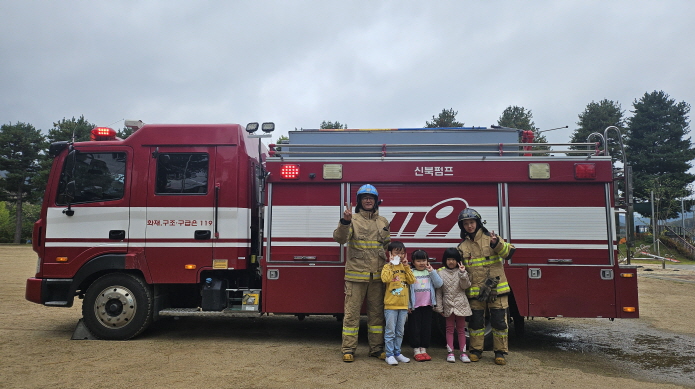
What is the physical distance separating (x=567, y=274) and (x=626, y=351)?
5.69 ft

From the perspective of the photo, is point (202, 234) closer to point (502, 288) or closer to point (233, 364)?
point (233, 364)

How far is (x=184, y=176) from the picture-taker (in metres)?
6.50

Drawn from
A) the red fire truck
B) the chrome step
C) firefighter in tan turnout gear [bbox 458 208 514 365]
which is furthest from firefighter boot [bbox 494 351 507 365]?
the chrome step

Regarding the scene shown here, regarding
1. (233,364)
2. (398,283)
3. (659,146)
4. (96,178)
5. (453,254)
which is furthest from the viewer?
(659,146)

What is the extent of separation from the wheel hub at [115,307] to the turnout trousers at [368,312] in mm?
3202

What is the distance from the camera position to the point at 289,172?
634 cm

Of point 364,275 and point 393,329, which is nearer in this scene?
point 393,329

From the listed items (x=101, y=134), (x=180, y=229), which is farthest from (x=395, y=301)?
(x=101, y=134)

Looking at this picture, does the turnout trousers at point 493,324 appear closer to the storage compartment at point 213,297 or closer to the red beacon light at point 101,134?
the storage compartment at point 213,297

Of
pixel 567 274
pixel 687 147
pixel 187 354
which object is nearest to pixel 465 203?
pixel 567 274

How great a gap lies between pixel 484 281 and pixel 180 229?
4.33 meters

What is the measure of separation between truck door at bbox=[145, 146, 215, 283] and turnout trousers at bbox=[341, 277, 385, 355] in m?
2.24

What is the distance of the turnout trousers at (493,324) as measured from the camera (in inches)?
217

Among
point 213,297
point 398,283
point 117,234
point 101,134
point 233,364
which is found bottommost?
point 233,364
